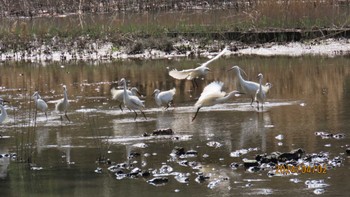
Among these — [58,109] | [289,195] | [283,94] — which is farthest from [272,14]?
[289,195]

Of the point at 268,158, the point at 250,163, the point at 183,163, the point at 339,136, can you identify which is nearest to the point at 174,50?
the point at 339,136

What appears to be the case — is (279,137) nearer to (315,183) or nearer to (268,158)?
(268,158)

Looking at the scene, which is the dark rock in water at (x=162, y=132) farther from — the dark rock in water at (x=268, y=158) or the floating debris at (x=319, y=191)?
the floating debris at (x=319, y=191)

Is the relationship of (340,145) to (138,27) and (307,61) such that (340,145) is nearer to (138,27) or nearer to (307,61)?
(307,61)

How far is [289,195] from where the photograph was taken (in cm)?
927

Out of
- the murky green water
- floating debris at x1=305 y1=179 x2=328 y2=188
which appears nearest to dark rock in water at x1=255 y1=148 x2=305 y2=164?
the murky green water

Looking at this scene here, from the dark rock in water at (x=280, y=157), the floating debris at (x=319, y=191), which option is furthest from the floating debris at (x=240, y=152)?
the floating debris at (x=319, y=191)

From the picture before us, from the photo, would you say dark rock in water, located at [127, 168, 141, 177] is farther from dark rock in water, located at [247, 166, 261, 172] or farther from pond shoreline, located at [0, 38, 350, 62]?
pond shoreline, located at [0, 38, 350, 62]

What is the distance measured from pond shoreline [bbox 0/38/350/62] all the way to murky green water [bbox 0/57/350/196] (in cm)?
336
